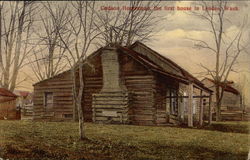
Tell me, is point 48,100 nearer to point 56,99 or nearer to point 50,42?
point 56,99

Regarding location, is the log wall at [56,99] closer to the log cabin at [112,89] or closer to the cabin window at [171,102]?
the log cabin at [112,89]

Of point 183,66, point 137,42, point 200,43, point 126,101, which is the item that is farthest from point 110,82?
point 200,43

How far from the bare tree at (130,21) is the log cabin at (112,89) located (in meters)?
0.27

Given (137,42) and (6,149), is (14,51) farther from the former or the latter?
(137,42)

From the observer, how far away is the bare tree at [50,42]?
20.3ft

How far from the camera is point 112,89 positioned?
6953mm

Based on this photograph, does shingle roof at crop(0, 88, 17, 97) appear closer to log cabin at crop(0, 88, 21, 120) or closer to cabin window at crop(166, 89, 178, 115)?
log cabin at crop(0, 88, 21, 120)

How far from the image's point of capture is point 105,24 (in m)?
6.04

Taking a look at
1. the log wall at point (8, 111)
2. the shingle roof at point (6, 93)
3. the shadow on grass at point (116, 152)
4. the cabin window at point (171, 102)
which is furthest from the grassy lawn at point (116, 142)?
the cabin window at point (171, 102)

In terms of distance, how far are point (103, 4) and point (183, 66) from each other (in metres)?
1.66

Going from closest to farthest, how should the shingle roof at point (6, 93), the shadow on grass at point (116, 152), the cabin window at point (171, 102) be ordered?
the shadow on grass at point (116, 152)
the shingle roof at point (6, 93)
the cabin window at point (171, 102)

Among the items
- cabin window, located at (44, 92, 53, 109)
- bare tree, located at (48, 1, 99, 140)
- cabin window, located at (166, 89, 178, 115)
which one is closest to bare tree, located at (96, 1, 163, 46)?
bare tree, located at (48, 1, 99, 140)

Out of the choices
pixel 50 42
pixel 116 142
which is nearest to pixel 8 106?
pixel 50 42

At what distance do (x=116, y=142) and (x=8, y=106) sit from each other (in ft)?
7.06
